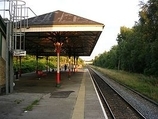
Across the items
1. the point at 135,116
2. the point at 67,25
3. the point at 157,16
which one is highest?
the point at 157,16

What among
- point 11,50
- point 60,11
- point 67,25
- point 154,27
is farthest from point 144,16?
point 11,50

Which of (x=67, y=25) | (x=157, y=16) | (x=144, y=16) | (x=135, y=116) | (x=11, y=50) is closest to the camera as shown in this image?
(x=135, y=116)

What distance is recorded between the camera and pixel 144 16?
4059 cm

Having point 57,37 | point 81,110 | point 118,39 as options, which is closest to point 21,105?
point 81,110

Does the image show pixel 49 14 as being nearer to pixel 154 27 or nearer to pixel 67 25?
pixel 67 25

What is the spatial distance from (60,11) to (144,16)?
1673 centimetres

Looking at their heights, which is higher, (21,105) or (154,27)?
(154,27)

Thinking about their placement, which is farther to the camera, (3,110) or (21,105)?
(21,105)

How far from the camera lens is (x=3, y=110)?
1197 centimetres

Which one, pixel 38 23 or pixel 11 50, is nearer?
pixel 11 50

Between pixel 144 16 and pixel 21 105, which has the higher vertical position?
pixel 144 16

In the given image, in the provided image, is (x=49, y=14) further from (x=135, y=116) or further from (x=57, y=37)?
(x=135, y=116)

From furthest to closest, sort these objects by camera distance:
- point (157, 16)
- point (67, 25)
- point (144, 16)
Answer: point (144, 16), point (157, 16), point (67, 25)

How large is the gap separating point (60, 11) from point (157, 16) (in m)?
15.4
